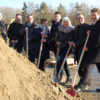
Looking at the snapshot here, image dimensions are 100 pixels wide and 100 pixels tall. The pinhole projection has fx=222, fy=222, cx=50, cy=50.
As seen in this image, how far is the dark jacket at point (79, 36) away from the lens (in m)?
5.82

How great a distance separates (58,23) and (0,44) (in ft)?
8.74

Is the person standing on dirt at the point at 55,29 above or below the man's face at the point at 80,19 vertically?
below

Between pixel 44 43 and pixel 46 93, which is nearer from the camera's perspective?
pixel 46 93

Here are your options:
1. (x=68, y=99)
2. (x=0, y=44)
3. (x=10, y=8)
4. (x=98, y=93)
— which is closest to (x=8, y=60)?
(x=0, y=44)

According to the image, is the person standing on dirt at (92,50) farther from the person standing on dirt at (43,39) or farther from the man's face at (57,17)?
the person standing on dirt at (43,39)

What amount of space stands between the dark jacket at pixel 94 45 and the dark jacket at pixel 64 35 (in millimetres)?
740

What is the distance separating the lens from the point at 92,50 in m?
5.57

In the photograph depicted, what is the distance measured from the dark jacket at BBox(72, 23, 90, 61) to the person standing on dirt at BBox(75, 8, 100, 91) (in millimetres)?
171

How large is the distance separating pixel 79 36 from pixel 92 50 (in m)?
0.59

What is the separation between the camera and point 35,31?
6.92 metres

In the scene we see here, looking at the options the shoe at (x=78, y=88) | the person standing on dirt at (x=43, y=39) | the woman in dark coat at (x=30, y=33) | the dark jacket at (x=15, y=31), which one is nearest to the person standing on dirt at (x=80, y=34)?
the shoe at (x=78, y=88)

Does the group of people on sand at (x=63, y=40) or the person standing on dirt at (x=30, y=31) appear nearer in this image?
the group of people on sand at (x=63, y=40)

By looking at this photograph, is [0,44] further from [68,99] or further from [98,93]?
[98,93]

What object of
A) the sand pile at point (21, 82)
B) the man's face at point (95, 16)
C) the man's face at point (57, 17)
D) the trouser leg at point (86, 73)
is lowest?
the trouser leg at point (86, 73)
